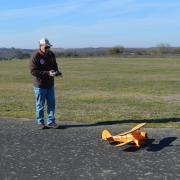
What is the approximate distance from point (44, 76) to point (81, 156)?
3.02 metres

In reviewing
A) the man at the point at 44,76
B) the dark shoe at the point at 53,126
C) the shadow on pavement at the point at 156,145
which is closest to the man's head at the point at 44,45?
the man at the point at 44,76

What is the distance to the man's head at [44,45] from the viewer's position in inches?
410

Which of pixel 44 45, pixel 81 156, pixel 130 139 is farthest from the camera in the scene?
pixel 44 45

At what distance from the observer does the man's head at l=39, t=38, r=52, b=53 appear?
10.4m

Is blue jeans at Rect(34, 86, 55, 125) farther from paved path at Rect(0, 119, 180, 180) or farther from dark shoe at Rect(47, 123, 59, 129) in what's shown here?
paved path at Rect(0, 119, 180, 180)

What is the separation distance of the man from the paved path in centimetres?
37

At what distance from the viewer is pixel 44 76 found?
35.3 ft

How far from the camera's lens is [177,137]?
952 cm

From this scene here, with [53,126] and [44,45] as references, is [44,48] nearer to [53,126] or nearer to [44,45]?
[44,45]

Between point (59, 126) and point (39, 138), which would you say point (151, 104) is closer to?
point (59, 126)

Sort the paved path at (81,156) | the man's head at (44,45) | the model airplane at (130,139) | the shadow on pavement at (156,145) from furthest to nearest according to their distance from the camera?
the man's head at (44,45) < the model airplane at (130,139) < the shadow on pavement at (156,145) < the paved path at (81,156)

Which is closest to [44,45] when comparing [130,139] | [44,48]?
[44,48]

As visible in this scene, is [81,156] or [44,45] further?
[44,45]

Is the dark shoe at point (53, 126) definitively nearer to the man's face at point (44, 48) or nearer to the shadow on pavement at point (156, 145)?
the man's face at point (44, 48)
